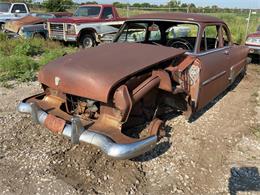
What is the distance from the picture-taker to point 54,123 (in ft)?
11.9

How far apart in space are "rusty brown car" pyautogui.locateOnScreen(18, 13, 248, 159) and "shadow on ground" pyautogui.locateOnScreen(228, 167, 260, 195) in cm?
103

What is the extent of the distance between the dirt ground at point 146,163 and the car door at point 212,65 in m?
0.55

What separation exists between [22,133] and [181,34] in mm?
3874

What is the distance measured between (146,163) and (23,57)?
240 inches

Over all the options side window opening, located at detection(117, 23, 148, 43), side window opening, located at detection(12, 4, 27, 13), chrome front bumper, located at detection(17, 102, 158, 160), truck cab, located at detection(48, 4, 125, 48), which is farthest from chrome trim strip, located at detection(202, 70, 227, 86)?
side window opening, located at detection(12, 4, 27, 13)

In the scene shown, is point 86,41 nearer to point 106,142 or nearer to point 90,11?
point 90,11

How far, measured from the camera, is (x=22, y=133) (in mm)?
4484

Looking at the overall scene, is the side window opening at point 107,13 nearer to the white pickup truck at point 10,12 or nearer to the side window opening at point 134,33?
the white pickup truck at point 10,12

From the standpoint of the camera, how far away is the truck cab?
1203cm

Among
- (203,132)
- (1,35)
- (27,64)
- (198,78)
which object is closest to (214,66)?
(198,78)

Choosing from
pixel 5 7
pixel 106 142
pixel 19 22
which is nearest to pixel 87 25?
pixel 19 22

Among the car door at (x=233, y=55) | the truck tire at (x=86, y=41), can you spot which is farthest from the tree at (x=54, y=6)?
the car door at (x=233, y=55)

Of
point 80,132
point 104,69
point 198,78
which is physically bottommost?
point 80,132

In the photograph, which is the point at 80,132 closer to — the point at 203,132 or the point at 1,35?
the point at 203,132
